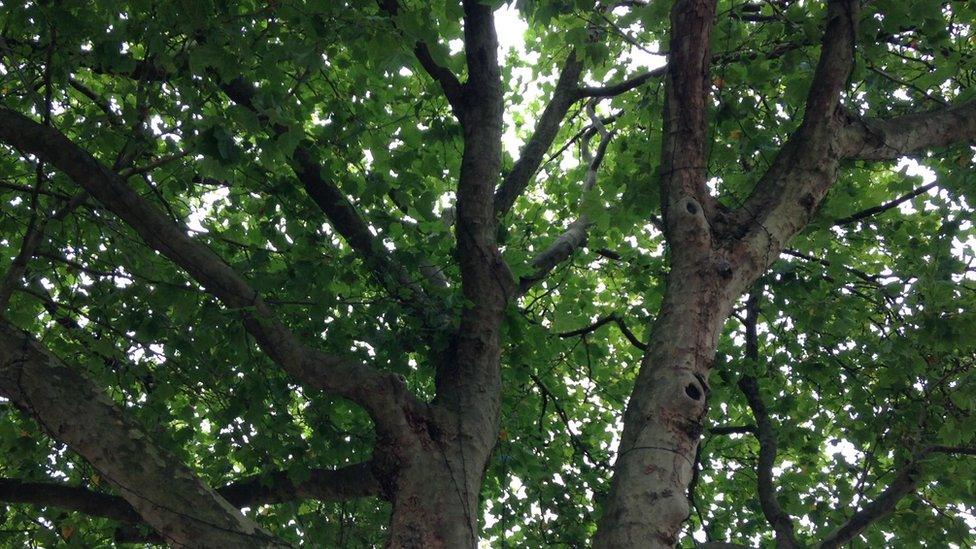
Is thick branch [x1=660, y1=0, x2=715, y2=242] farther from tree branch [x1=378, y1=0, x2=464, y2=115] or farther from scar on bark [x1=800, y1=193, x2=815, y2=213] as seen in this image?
tree branch [x1=378, y1=0, x2=464, y2=115]

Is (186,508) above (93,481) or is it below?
below

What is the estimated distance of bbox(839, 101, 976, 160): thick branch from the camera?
3.94m

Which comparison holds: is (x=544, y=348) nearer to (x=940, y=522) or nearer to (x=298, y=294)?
(x=298, y=294)

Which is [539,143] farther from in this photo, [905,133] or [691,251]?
[691,251]

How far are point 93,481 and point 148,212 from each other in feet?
9.94

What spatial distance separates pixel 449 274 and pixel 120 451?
265 centimetres

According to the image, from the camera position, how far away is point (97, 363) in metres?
5.41

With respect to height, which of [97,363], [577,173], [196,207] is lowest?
[97,363]

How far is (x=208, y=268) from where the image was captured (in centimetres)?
385

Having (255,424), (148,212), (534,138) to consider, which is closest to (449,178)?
(534,138)

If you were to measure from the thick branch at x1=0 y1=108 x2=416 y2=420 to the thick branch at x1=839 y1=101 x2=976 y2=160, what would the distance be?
2415 millimetres

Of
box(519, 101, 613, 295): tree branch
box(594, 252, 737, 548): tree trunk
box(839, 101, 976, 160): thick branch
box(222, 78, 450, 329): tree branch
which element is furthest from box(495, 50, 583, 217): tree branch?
box(594, 252, 737, 548): tree trunk

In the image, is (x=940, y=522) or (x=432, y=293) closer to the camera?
(x=432, y=293)

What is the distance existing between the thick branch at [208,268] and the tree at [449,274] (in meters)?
0.01
